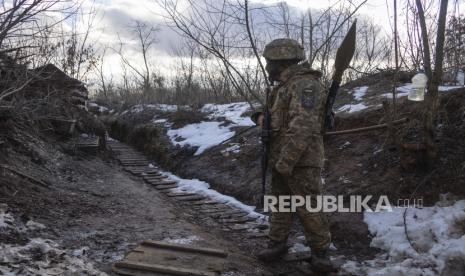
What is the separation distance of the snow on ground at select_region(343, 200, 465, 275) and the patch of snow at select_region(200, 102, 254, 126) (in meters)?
7.26

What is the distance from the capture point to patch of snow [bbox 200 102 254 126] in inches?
489

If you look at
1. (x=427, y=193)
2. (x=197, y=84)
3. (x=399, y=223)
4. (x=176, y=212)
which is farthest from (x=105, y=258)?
(x=197, y=84)

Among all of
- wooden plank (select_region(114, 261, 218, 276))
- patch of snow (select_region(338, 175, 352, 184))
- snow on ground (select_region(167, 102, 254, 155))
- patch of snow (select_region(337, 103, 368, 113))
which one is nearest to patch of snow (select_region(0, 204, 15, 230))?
wooden plank (select_region(114, 261, 218, 276))

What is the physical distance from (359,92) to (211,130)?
4.46 metres

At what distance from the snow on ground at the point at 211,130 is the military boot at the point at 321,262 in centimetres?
673

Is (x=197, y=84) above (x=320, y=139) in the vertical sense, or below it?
above

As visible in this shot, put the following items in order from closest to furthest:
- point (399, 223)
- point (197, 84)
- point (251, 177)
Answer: point (399, 223)
point (251, 177)
point (197, 84)

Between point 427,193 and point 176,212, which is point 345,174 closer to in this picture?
point 427,193

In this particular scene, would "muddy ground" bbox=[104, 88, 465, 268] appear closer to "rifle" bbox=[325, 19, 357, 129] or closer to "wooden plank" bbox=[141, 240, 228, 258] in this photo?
"wooden plank" bbox=[141, 240, 228, 258]

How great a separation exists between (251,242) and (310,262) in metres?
1.06

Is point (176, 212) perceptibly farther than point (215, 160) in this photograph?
No

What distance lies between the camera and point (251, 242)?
5086 mm

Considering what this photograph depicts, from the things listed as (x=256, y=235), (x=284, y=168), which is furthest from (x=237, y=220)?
(x=284, y=168)

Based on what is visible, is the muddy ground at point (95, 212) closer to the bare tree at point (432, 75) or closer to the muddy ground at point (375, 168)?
the muddy ground at point (375, 168)
